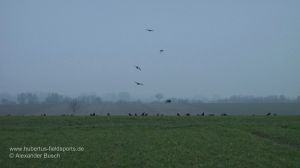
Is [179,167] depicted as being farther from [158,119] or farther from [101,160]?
[158,119]

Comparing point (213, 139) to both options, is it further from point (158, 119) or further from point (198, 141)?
point (158, 119)

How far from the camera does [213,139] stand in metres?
27.7

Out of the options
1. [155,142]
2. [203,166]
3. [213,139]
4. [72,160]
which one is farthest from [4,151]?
[213,139]

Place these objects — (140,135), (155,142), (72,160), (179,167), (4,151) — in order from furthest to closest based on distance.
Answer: (140,135) → (155,142) → (4,151) → (72,160) → (179,167)

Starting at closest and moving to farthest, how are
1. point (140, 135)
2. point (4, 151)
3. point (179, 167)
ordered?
1. point (179, 167)
2. point (4, 151)
3. point (140, 135)

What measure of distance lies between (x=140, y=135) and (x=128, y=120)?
1308 cm

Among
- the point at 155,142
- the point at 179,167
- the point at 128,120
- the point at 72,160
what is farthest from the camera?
the point at 128,120

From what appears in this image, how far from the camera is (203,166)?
1886cm

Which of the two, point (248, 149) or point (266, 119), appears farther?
point (266, 119)

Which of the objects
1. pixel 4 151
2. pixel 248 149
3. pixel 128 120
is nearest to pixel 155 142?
pixel 248 149

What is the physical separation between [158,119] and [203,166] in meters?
24.9

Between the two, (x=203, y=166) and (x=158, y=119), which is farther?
(x=158, y=119)

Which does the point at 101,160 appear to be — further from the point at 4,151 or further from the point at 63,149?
the point at 4,151

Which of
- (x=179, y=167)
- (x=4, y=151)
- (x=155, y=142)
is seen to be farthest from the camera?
(x=155, y=142)
